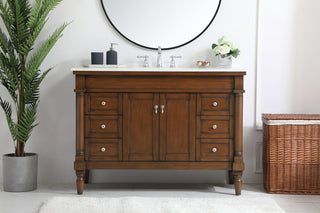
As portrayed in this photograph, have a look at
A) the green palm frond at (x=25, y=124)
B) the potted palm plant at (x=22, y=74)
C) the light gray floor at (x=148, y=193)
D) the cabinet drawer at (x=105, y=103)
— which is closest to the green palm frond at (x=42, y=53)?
the potted palm plant at (x=22, y=74)

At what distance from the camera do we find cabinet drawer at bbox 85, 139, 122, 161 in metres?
3.37

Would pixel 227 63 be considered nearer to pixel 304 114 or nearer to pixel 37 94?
pixel 304 114

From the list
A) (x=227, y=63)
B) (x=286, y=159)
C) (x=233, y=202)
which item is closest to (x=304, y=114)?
(x=286, y=159)

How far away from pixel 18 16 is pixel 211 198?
186cm

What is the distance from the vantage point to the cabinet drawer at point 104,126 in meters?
3.36

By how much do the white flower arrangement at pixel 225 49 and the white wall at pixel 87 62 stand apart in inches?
5.9

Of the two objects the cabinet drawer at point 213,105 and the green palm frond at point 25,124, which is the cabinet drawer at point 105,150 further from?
the cabinet drawer at point 213,105

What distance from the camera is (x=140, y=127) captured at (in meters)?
3.36

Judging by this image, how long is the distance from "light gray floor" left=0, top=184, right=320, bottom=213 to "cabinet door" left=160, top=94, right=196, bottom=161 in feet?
1.04

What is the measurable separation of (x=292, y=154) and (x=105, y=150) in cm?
136

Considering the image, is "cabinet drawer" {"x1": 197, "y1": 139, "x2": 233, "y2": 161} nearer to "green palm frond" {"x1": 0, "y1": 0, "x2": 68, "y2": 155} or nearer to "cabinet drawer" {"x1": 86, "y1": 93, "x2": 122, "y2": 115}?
"cabinet drawer" {"x1": 86, "y1": 93, "x2": 122, "y2": 115}

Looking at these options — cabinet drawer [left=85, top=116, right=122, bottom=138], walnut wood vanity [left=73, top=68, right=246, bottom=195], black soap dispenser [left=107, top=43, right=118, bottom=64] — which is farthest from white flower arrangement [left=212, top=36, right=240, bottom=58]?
cabinet drawer [left=85, top=116, right=122, bottom=138]

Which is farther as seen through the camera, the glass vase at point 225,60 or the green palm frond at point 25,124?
the glass vase at point 225,60

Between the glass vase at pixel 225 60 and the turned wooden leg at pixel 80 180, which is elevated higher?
the glass vase at pixel 225 60
